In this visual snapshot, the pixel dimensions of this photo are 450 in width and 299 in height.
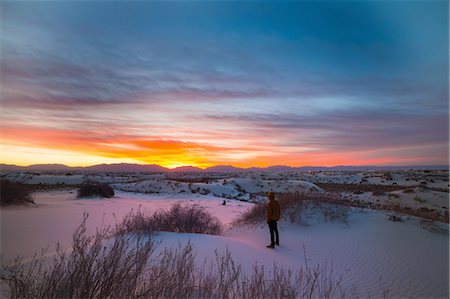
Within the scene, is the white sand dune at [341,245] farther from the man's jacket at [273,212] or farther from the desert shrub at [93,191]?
the desert shrub at [93,191]

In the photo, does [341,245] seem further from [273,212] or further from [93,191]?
[93,191]

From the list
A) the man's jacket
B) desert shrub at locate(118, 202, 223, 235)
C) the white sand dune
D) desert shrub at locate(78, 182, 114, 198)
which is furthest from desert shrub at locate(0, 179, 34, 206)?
the man's jacket

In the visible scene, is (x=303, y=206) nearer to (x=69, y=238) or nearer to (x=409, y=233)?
(x=409, y=233)

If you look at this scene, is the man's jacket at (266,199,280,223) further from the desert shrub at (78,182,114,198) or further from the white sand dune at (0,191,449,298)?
the desert shrub at (78,182,114,198)

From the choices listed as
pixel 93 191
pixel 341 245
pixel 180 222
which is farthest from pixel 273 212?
pixel 93 191

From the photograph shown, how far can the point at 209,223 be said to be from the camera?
1370cm

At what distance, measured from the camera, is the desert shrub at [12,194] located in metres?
17.6

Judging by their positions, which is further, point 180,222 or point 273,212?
point 180,222

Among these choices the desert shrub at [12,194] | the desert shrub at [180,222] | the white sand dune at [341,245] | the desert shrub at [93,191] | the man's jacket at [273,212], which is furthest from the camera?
the desert shrub at [93,191]

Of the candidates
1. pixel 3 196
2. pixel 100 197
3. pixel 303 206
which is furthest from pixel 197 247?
pixel 100 197

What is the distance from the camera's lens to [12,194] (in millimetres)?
18031

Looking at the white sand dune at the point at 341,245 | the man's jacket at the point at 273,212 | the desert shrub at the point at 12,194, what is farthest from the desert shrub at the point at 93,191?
the man's jacket at the point at 273,212

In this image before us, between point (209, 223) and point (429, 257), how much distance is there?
9.10 meters

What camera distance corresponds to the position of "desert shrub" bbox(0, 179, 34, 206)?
17.6m
